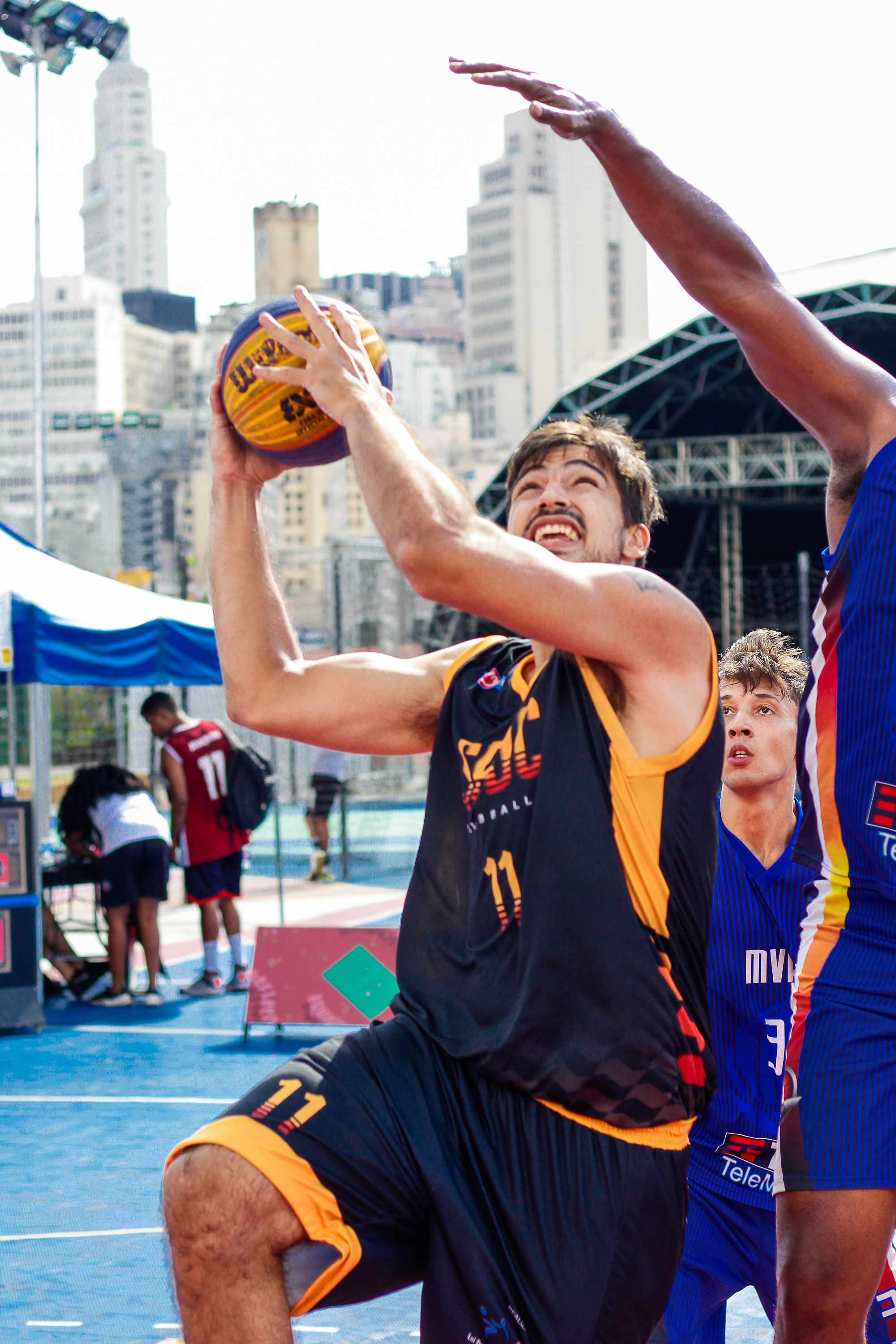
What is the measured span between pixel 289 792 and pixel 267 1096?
2861 cm

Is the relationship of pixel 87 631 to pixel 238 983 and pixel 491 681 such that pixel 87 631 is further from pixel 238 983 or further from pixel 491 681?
pixel 491 681

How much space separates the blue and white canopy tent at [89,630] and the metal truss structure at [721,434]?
15.4 metres

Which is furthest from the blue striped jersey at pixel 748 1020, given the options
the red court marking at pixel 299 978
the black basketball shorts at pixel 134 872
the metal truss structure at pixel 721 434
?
the metal truss structure at pixel 721 434

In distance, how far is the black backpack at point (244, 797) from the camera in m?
9.91

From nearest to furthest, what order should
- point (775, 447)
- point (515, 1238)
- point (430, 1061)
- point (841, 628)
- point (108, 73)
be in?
point (515, 1238), point (430, 1061), point (841, 628), point (775, 447), point (108, 73)

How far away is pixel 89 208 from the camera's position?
171 meters

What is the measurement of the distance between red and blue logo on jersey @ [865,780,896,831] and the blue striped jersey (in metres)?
0.85

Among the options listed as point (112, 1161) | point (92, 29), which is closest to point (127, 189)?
point (92, 29)

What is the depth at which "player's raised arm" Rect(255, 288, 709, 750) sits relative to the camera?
6.60ft

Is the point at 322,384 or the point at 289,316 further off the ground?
the point at 289,316

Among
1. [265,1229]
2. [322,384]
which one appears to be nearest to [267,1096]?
[265,1229]

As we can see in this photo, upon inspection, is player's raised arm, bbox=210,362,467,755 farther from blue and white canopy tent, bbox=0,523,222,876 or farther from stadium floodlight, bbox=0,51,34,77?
stadium floodlight, bbox=0,51,34,77

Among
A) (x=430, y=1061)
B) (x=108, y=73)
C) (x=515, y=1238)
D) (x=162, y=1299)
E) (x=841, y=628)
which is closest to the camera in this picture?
(x=515, y=1238)

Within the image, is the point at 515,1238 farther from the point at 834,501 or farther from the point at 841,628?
the point at 834,501
